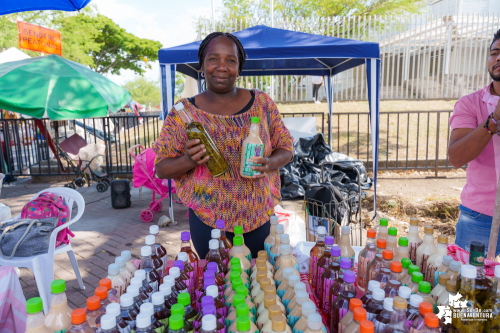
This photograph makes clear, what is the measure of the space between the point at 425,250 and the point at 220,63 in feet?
4.40

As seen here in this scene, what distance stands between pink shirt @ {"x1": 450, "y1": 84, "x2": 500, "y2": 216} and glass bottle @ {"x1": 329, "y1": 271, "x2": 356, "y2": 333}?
119cm

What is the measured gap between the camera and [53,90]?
18.4ft

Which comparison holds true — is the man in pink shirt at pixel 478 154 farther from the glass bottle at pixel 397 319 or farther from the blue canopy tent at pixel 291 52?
the blue canopy tent at pixel 291 52

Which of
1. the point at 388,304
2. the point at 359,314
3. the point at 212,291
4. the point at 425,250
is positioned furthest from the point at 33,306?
the point at 425,250

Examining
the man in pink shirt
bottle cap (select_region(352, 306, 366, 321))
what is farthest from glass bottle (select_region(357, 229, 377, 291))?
the man in pink shirt

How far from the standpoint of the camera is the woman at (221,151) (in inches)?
66.6

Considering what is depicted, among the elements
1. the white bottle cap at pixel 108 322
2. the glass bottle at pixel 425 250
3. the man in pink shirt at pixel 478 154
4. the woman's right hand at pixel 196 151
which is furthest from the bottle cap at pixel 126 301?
the man in pink shirt at pixel 478 154

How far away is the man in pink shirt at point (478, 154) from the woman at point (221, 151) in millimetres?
1029

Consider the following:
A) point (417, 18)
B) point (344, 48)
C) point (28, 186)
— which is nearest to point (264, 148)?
point (344, 48)

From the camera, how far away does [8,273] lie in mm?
1808

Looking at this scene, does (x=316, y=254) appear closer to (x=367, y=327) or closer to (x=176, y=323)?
(x=367, y=327)

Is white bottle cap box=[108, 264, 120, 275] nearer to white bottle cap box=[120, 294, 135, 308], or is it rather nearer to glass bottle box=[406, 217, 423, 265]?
white bottle cap box=[120, 294, 135, 308]

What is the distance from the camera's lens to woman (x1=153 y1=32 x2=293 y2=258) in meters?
1.69

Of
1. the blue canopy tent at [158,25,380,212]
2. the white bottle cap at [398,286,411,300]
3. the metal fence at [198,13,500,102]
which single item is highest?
the metal fence at [198,13,500,102]
